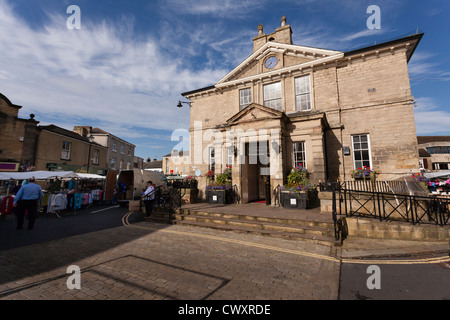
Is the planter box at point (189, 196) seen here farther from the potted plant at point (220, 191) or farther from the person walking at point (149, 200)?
the person walking at point (149, 200)

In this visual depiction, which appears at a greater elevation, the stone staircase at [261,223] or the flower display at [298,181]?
the flower display at [298,181]

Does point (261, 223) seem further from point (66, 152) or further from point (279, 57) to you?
point (66, 152)

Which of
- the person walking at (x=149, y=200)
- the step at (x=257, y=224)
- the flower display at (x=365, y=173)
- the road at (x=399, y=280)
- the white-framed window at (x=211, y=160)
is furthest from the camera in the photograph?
the white-framed window at (x=211, y=160)

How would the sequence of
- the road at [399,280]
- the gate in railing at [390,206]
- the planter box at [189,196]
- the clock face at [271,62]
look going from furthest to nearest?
the clock face at [271,62], the planter box at [189,196], the gate in railing at [390,206], the road at [399,280]

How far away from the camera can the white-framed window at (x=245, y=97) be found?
1520 cm

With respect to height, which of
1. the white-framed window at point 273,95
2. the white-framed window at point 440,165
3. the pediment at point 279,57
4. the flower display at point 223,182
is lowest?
the flower display at point 223,182

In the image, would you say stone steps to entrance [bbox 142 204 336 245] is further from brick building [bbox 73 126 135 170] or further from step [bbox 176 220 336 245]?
brick building [bbox 73 126 135 170]

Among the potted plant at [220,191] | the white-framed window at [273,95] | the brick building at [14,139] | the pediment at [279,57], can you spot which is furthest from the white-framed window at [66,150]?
the white-framed window at [273,95]

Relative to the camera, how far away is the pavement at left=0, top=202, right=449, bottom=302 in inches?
133

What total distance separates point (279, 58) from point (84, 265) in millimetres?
15628

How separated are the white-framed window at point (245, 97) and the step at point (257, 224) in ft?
31.7

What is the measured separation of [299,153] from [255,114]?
3587mm

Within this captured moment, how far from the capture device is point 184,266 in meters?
4.42

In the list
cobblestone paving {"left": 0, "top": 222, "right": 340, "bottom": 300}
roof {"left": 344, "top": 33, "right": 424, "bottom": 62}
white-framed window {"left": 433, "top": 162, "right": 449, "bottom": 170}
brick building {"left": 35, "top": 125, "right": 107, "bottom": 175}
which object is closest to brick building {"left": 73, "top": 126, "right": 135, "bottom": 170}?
brick building {"left": 35, "top": 125, "right": 107, "bottom": 175}
